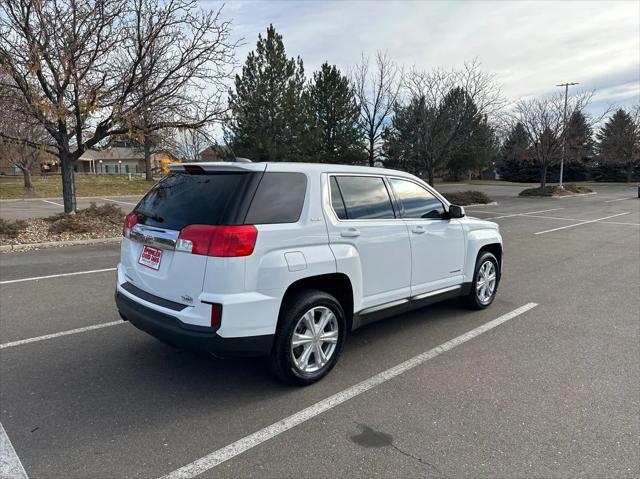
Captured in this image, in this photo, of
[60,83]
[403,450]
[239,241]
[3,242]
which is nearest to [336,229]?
[239,241]

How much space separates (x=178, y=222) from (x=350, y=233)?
1.38 m

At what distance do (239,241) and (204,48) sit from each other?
35.3ft

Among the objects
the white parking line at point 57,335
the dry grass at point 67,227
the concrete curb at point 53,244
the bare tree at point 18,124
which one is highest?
the bare tree at point 18,124

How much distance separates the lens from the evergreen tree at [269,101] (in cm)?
2592

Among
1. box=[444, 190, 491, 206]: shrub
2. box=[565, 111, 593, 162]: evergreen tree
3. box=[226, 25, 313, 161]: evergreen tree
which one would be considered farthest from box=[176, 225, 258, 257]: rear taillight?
box=[565, 111, 593, 162]: evergreen tree

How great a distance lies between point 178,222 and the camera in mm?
3338

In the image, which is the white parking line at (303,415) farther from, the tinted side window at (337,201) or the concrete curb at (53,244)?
the concrete curb at (53,244)

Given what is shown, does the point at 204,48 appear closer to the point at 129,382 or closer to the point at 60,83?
the point at 60,83

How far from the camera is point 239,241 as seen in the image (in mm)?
3064

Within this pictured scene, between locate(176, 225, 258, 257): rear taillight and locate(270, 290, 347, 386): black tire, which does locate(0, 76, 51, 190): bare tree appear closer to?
locate(176, 225, 258, 257): rear taillight

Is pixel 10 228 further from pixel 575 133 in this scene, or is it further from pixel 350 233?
pixel 575 133

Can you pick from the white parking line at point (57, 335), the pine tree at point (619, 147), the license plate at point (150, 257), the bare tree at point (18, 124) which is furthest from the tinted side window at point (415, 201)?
the pine tree at point (619, 147)

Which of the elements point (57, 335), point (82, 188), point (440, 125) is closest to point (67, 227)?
point (57, 335)

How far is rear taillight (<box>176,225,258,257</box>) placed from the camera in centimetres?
304
